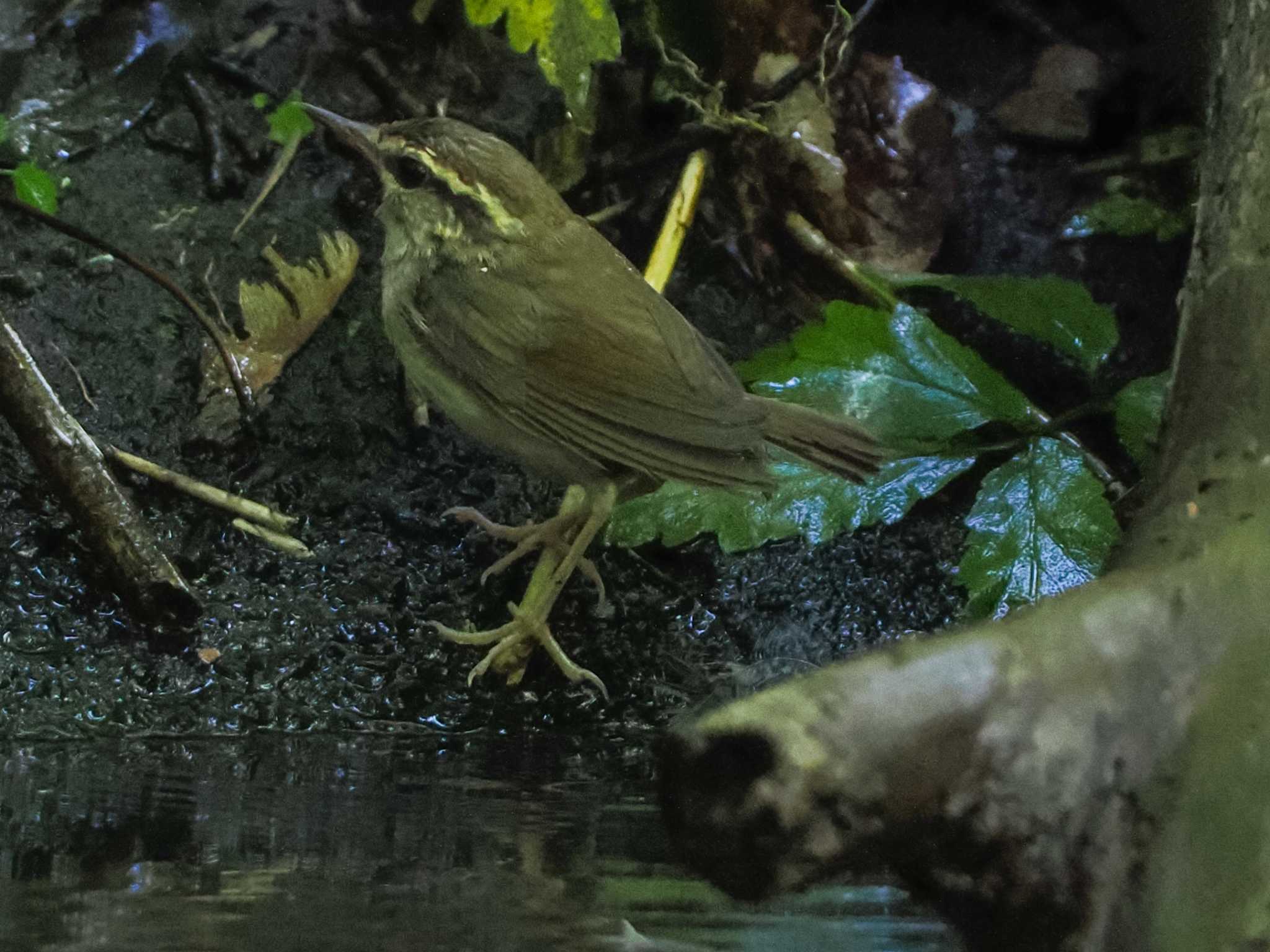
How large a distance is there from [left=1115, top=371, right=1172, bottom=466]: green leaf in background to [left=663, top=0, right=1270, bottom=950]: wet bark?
1.20 metres

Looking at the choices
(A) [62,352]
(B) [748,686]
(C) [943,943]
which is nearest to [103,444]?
(A) [62,352]

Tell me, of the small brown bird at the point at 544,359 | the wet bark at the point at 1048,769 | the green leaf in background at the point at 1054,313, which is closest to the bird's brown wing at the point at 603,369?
the small brown bird at the point at 544,359

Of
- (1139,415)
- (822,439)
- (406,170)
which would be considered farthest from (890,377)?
(406,170)

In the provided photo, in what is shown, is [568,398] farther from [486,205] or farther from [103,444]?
[103,444]

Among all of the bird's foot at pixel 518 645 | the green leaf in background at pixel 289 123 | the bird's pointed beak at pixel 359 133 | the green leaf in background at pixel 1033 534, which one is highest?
the green leaf in background at pixel 289 123

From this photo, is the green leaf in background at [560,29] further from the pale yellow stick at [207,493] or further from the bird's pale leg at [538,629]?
the pale yellow stick at [207,493]

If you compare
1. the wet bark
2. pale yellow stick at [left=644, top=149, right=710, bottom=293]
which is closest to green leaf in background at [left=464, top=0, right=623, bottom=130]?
pale yellow stick at [left=644, top=149, right=710, bottom=293]

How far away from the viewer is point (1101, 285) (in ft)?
9.77

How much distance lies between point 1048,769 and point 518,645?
4.86 ft

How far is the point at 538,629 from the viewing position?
2357mm

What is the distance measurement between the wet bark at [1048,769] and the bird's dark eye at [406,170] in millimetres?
1562

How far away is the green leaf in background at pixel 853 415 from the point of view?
2.32 meters

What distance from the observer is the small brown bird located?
6.97 ft

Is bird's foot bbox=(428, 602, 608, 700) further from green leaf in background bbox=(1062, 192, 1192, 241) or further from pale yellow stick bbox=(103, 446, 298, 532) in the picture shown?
green leaf in background bbox=(1062, 192, 1192, 241)
